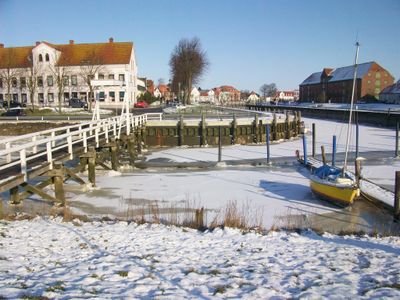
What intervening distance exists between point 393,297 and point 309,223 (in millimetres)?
5332

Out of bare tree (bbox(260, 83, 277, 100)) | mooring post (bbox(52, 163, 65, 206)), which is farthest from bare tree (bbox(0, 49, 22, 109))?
bare tree (bbox(260, 83, 277, 100))

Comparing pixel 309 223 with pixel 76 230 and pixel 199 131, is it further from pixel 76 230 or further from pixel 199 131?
pixel 199 131

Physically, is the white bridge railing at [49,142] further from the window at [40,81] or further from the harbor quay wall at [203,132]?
the window at [40,81]

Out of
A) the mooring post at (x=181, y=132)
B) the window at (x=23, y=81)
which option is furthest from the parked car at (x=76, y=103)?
the mooring post at (x=181, y=132)

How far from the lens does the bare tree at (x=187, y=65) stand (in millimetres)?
68625

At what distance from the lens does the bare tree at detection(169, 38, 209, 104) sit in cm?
6862

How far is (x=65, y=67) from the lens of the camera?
6631 cm

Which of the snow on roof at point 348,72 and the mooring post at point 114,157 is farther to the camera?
the snow on roof at point 348,72

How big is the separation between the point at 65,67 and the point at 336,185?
208 ft

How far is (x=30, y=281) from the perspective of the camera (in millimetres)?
5152

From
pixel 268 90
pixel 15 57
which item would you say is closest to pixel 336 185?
pixel 15 57

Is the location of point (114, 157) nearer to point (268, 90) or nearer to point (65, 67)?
point (65, 67)

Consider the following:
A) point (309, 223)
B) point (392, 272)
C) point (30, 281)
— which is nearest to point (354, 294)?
point (392, 272)

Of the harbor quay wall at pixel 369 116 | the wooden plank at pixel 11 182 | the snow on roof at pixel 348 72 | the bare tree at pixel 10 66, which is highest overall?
the snow on roof at pixel 348 72
